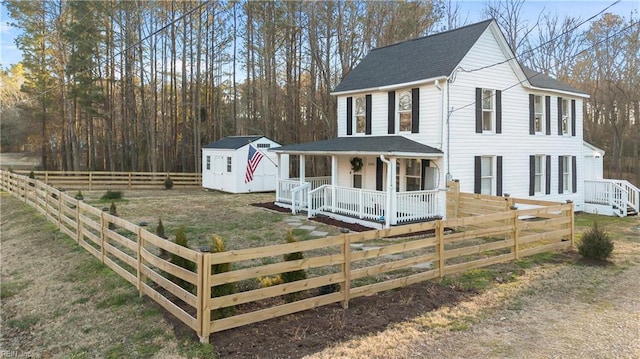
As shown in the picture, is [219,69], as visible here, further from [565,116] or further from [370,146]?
[565,116]

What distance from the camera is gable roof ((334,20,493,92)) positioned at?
12.9 m

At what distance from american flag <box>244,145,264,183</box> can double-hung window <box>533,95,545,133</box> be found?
1287 centimetres

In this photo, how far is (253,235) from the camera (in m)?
10.4

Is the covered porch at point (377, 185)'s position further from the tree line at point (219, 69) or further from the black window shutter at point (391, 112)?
the tree line at point (219, 69)

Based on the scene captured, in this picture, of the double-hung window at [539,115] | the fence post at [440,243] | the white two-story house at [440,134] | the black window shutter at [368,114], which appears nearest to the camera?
Answer: the fence post at [440,243]

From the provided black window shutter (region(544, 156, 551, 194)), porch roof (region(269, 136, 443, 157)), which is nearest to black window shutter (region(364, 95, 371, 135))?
porch roof (region(269, 136, 443, 157))

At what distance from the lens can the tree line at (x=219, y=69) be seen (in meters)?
26.4

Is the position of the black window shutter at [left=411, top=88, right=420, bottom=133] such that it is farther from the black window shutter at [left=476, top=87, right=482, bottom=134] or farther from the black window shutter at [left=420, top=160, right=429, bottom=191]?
the black window shutter at [left=476, top=87, right=482, bottom=134]

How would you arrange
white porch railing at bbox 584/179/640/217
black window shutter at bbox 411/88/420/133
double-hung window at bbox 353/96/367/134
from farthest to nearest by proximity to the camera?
white porch railing at bbox 584/179/640/217
double-hung window at bbox 353/96/367/134
black window shutter at bbox 411/88/420/133

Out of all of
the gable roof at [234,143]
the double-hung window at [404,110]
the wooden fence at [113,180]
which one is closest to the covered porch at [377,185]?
the double-hung window at [404,110]

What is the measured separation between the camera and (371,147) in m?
12.3

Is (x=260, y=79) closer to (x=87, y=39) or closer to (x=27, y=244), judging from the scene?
(x=87, y=39)

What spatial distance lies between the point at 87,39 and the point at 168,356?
92.3 feet

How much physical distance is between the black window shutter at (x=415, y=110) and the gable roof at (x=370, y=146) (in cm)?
47
